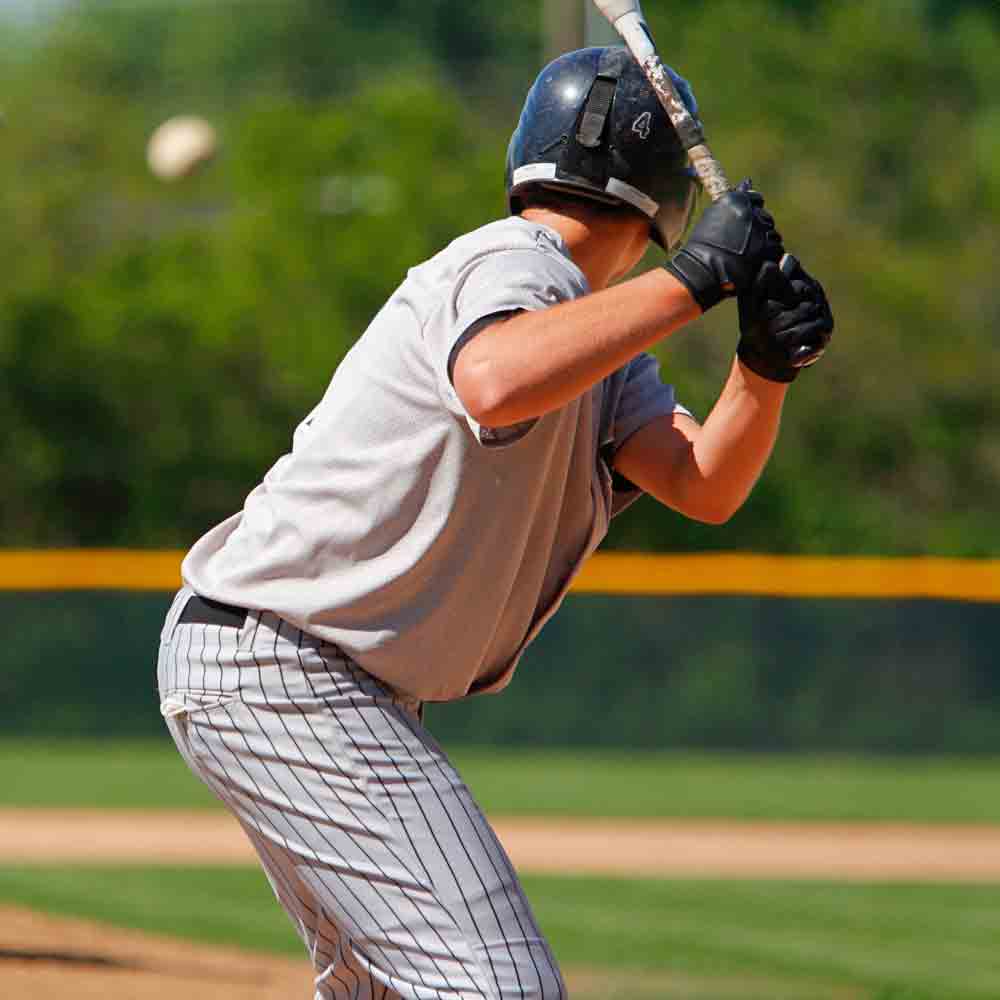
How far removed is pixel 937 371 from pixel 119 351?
26.6 ft

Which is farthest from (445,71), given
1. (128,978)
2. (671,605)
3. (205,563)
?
(205,563)

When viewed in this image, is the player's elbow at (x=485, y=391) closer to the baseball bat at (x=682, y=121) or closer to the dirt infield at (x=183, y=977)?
the baseball bat at (x=682, y=121)

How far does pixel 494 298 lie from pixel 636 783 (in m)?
8.10

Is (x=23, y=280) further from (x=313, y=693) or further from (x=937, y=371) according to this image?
(x=313, y=693)

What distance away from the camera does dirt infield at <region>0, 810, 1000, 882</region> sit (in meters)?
8.02

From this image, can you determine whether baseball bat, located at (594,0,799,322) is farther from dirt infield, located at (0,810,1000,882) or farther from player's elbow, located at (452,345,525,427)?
dirt infield, located at (0,810,1000,882)

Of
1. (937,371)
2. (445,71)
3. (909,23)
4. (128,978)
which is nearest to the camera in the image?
(128,978)

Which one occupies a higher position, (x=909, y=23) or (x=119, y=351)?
(x=909, y=23)

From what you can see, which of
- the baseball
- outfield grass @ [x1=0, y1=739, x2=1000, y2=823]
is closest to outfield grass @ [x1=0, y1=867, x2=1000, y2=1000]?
outfield grass @ [x1=0, y1=739, x2=1000, y2=823]

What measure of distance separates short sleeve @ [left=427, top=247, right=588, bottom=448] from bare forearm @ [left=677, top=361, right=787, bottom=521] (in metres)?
0.43

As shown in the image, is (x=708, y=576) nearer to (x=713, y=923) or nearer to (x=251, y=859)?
(x=251, y=859)

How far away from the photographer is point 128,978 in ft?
17.4

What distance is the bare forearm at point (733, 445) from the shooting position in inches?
111

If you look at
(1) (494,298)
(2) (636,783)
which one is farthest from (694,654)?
(1) (494,298)
